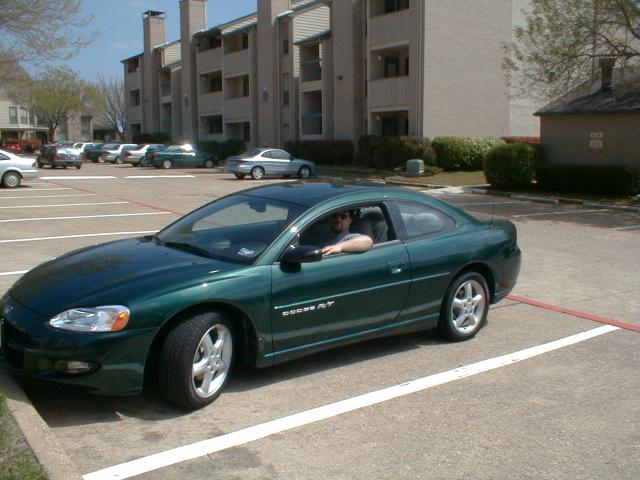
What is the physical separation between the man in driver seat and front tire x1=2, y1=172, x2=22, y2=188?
22387 millimetres

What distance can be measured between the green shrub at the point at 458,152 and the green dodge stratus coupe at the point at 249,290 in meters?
25.7

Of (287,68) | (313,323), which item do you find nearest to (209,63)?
(287,68)

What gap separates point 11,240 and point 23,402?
8694 millimetres

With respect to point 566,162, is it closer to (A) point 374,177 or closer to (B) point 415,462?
(A) point 374,177

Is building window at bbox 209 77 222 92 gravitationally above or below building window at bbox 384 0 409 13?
below

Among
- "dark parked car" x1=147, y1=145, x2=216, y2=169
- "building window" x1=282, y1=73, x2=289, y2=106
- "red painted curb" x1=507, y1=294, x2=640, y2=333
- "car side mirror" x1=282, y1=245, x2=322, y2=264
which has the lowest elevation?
"red painted curb" x1=507, y1=294, x2=640, y2=333

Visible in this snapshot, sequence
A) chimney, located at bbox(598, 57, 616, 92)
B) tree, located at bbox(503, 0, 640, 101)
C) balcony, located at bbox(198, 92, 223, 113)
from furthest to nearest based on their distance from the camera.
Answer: balcony, located at bbox(198, 92, 223, 113) → chimney, located at bbox(598, 57, 616, 92) → tree, located at bbox(503, 0, 640, 101)

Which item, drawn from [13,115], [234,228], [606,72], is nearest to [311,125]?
[606,72]

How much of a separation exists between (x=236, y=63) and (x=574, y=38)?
32.5 m

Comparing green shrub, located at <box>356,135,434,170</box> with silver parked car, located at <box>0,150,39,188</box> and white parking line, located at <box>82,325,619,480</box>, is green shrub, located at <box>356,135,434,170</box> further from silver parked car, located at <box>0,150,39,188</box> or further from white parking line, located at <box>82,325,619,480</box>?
white parking line, located at <box>82,325,619,480</box>

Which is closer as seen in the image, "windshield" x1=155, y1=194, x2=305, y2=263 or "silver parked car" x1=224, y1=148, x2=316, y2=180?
"windshield" x1=155, y1=194, x2=305, y2=263

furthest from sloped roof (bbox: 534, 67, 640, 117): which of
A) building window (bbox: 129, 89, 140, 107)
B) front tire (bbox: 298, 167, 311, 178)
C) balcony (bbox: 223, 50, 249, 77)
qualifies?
building window (bbox: 129, 89, 140, 107)

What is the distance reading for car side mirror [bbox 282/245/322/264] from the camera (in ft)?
16.4

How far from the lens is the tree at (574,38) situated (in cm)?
1945
